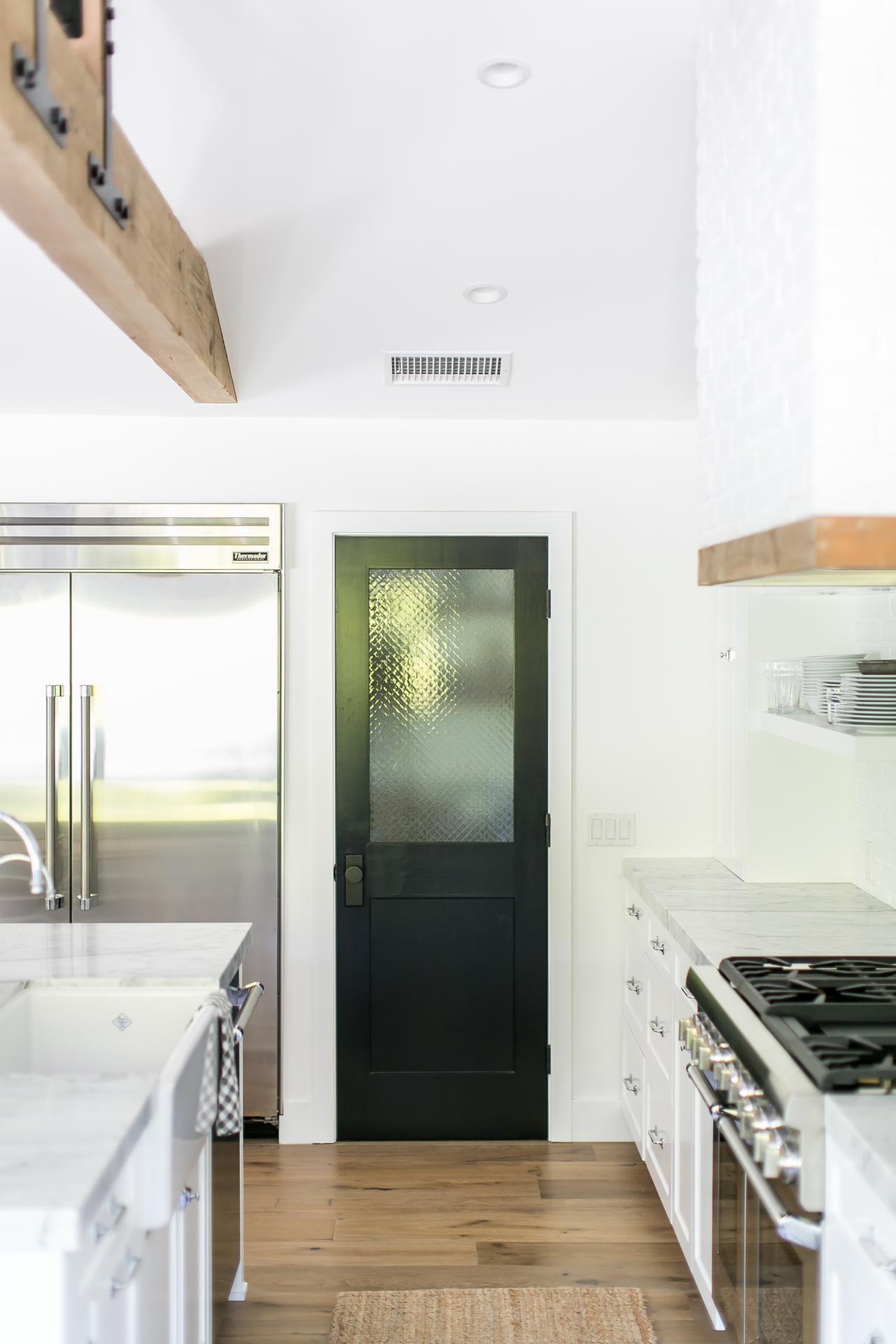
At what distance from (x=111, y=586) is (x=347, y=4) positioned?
2236 millimetres

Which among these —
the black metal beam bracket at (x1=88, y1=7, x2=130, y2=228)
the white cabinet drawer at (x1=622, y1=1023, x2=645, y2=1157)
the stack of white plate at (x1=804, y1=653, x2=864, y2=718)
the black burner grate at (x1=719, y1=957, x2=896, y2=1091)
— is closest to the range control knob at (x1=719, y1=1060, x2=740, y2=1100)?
the black burner grate at (x1=719, y1=957, x2=896, y2=1091)

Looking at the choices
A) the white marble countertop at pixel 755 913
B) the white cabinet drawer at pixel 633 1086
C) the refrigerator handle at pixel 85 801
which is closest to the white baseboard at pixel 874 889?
the white marble countertop at pixel 755 913

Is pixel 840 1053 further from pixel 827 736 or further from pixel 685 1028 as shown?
pixel 827 736

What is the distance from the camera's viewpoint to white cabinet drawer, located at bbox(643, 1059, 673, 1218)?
9.38 ft

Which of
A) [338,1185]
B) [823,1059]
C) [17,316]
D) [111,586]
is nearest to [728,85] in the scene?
[823,1059]

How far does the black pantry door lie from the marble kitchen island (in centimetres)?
91

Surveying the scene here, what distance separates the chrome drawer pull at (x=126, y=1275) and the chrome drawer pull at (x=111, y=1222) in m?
0.07

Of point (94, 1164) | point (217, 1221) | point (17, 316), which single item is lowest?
point (217, 1221)

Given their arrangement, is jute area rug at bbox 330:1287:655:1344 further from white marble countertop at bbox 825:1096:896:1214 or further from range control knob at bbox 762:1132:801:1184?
white marble countertop at bbox 825:1096:896:1214

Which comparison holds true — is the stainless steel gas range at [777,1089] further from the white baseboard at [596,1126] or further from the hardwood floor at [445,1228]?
the white baseboard at [596,1126]

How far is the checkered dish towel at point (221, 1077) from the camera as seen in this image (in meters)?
1.97

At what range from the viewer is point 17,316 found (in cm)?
274

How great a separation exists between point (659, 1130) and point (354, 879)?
1.25 metres

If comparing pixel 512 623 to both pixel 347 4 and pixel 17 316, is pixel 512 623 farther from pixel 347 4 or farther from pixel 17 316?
pixel 347 4
